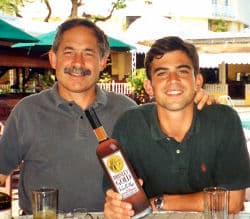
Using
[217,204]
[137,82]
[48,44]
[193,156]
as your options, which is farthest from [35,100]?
[137,82]

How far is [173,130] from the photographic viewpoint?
2338 millimetres

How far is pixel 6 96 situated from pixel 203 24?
80.8ft

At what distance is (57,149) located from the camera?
99.7 inches

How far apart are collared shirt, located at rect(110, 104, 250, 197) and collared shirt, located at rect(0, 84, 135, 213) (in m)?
0.29

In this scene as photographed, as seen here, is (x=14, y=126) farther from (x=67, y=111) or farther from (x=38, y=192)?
(x=38, y=192)

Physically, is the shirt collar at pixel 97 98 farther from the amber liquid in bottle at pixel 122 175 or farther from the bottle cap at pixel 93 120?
the amber liquid in bottle at pixel 122 175

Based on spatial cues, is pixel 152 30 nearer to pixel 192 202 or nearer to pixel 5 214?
pixel 192 202

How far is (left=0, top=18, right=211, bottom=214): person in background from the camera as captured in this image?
2.51 m

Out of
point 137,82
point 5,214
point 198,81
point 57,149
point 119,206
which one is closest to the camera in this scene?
point 5,214

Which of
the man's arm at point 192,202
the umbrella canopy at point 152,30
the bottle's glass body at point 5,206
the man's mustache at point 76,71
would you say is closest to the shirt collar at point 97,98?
the man's mustache at point 76,71

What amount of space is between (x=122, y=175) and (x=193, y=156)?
1.82ft

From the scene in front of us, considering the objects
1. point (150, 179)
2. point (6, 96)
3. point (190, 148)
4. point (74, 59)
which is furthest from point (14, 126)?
point (6, 96)

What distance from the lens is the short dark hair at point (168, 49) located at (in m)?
2.27

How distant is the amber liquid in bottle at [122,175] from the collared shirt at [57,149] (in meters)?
0.61
